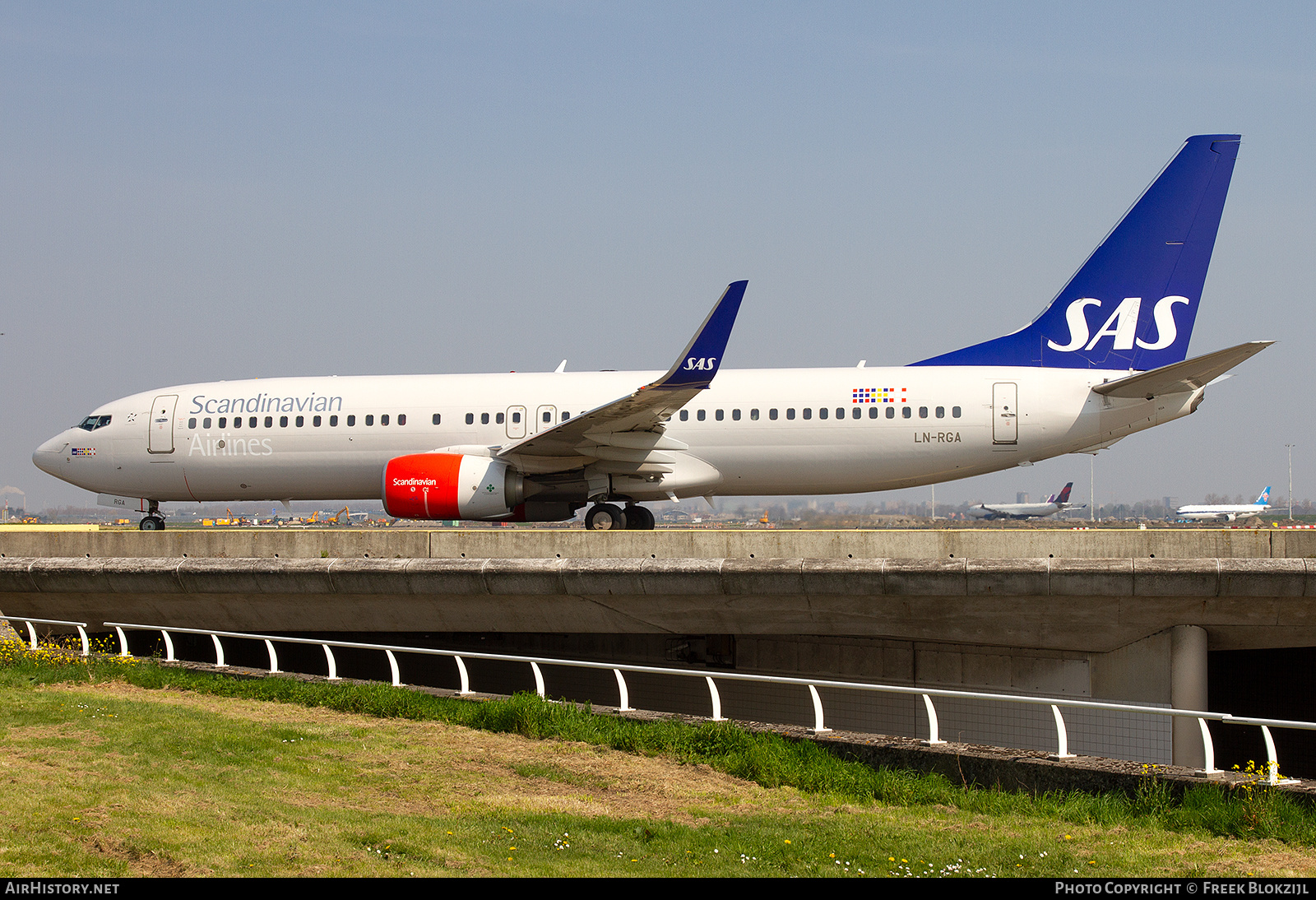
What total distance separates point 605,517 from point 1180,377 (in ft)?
35.8

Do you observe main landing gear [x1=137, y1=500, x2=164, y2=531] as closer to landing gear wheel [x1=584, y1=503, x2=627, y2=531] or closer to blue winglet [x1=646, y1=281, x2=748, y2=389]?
landing gear wheel [x1=584, y1=503, x2=627, y2=531]

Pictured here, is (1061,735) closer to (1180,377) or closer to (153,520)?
(1180,377)

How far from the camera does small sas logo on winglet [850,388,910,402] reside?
21.7m

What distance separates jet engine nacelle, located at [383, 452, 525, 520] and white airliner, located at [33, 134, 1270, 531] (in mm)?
37

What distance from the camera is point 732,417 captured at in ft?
72.7

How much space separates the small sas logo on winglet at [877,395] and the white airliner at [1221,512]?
3572 inches

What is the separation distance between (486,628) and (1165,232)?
15.5 metres

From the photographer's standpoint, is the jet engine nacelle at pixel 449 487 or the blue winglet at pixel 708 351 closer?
the blue winglet at pixel 708 351

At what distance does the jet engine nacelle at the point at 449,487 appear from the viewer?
20750 millimetres

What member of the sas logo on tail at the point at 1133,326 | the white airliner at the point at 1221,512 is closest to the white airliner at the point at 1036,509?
the white airliner at the point at 1221,512

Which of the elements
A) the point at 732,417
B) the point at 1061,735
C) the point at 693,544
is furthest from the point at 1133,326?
the point at 1061,735

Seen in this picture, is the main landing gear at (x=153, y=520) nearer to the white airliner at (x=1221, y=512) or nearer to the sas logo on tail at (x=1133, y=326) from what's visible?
the sas logo on tail at (x=1133, y=326)

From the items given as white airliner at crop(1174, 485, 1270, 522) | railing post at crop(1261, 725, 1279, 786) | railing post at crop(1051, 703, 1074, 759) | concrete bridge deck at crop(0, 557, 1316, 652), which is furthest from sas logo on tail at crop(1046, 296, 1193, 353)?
white airliner at crop(1174, 485, 1270, 522)
